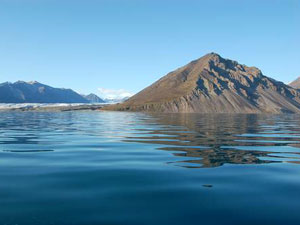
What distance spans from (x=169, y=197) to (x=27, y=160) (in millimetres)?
10790

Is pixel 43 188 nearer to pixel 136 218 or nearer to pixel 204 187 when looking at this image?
pixel 136 218

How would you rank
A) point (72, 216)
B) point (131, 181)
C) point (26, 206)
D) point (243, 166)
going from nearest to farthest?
point (72, 216) → point (26, 206) → point (131, 181) → point (243, 166)

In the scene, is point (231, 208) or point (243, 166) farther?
point (243, 166)

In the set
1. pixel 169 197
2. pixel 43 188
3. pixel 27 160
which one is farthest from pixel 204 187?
pixel 27 160

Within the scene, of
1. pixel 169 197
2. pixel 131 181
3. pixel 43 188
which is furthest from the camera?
pixel 131 181

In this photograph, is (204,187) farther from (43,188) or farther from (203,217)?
(43,188)

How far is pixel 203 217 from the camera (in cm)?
873

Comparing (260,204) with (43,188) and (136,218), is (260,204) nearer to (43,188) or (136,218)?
(136,218)

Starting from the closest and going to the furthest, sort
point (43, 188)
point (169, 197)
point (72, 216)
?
point (72, 216)
point (169, 197)
point (43, 188)

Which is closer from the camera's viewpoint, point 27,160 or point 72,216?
point 72,216

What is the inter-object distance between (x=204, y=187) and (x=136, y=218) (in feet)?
13.6

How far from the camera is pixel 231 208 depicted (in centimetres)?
948

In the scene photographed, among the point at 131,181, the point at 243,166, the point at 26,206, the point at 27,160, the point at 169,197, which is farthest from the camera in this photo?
the point at 27,160

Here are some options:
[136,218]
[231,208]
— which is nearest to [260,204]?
[231,208]
